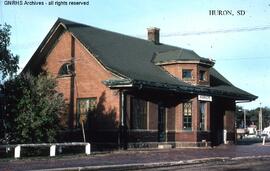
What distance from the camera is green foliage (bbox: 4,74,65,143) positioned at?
23156 mm

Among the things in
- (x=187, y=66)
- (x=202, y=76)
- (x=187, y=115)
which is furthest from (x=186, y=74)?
(x=187, y=115)

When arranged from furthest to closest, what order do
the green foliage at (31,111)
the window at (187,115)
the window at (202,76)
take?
1. the window at (202,76)
2. the window at (187,115)
3. the green foliage at (31,111)

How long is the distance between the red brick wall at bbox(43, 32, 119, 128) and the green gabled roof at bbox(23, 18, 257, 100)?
598 mm

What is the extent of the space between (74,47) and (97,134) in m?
5.93

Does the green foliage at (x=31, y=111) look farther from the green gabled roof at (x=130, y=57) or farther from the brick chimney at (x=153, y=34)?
the brick chimney at (x=153, y=34)

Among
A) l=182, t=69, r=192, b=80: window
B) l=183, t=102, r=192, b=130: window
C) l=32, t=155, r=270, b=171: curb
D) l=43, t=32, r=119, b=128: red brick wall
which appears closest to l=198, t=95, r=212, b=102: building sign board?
l=183, t=102, r=192, b=130: window

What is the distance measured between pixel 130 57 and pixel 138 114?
4428 millimetres

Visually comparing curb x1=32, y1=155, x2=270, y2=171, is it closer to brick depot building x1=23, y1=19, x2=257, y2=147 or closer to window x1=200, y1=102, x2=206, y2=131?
brick depot building x1=23, y1=19, x2=257, y2=147

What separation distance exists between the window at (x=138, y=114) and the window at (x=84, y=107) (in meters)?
2.46

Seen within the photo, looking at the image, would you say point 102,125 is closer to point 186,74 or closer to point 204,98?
point 186,74

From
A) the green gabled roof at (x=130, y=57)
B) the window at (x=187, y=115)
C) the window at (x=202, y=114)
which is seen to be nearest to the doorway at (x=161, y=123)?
the window at (x=187, y=115)

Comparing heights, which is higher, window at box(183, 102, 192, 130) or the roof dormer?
the roof dormer

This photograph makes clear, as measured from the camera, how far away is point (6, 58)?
27.5 meters

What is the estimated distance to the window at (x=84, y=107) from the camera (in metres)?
30.9
